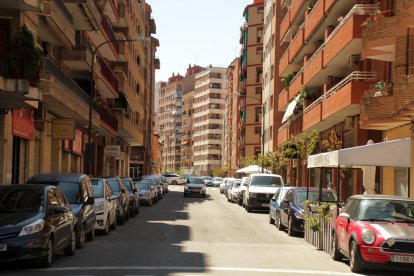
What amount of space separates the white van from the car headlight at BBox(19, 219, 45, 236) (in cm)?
2286

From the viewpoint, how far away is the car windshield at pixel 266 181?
3572 cm

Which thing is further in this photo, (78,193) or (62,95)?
(62,95)

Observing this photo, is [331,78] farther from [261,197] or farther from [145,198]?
[145,198]

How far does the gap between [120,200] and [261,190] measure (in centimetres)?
1233

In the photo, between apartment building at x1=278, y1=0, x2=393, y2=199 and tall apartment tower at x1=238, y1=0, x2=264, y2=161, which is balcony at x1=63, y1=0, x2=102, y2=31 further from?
tall apartment tower at x1=238, y1=0, x2=264, y2=161

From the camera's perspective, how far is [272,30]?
72562 millimetres

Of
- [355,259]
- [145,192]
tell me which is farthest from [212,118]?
[355,259]

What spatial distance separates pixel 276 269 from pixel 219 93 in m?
156

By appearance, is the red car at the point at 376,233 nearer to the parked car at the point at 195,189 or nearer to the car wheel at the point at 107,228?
the car wheel at the point at 107,228

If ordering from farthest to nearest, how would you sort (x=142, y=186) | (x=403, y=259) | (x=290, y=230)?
(x=142, y=186)
(x=290, y=230)
(x=403, y=259)

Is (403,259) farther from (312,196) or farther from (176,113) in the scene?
(176,113)

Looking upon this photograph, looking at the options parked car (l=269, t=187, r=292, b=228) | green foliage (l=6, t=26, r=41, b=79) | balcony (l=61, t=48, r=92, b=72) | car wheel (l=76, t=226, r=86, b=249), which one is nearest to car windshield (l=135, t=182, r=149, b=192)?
balcony (l=61, t=48, r=92, b=72)

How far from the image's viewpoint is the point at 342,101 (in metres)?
27.9

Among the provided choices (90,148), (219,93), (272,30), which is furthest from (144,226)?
(219,93)
